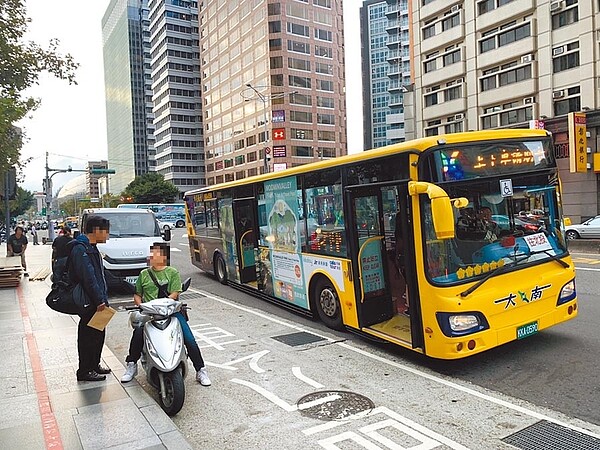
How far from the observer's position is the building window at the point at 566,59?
91.4ft

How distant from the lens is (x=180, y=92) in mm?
103562

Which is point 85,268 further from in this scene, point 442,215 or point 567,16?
point 567,16

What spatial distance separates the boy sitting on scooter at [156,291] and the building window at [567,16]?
30056mm

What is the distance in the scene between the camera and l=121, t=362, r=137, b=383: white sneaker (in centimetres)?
557

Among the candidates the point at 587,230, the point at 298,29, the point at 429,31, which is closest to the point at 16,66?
the point at 587,230

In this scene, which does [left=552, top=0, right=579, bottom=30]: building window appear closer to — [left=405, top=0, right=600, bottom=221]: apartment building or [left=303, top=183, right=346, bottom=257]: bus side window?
[left=405, top=0, right=600, bottom=221]: apartment building

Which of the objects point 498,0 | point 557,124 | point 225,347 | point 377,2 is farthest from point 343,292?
point 377,2

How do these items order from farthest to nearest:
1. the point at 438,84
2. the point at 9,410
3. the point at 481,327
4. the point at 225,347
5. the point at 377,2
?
1. the point at 377,2
2. the point at 438,84
3. the point at 225,347
4. the point at 481,327
5. the point at 9,410

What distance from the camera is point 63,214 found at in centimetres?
12912

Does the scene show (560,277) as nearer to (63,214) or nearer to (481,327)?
(481,327)

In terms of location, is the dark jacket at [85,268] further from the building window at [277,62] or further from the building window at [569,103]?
the building window at [277,62]

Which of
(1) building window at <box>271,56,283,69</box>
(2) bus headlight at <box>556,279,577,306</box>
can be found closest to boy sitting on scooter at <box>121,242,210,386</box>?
(2) bus headlight at <box>556,279,577,306</box>

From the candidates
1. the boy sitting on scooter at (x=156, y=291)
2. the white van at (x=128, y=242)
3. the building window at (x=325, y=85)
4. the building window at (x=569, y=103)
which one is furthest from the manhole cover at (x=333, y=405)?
the building window at (x=325, y=85)

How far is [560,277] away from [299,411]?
381cm
